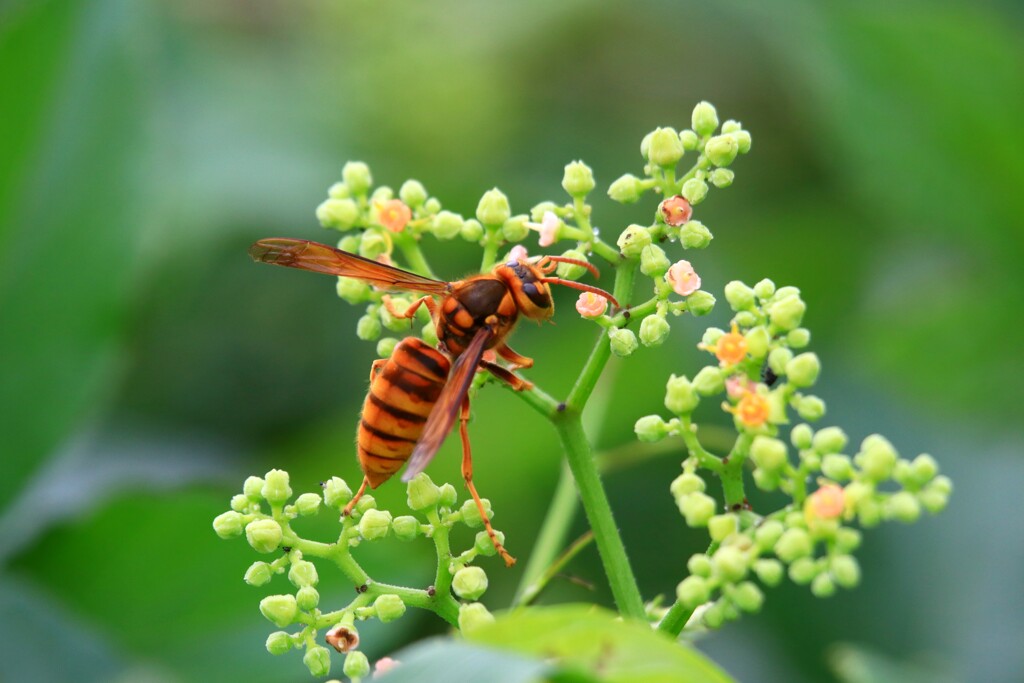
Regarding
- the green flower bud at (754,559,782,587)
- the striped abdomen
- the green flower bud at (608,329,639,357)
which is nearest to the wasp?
the striped abdomen

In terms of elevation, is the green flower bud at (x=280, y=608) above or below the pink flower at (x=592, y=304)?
below

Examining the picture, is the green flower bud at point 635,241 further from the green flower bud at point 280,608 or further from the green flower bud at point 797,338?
the green flower bud at point 280,608

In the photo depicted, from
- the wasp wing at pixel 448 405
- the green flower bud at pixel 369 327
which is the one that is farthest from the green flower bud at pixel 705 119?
the green flower bud at pixel 369 327

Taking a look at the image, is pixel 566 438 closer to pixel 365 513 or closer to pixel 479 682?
pixel 365 513

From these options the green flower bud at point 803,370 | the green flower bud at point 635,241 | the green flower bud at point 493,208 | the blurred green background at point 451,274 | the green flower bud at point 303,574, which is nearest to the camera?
the green flower bud at point 803,370

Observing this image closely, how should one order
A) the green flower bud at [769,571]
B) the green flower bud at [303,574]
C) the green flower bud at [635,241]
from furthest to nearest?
1. the green flower bud at [635,241]
2. the green flower bud at [303,574]
3. the green flower bud at [769,571]

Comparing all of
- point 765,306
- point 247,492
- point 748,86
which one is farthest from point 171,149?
point 765,306

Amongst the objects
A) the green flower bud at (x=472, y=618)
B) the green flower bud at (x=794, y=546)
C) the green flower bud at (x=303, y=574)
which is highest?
the green flower bud at (x=794, y=546)
